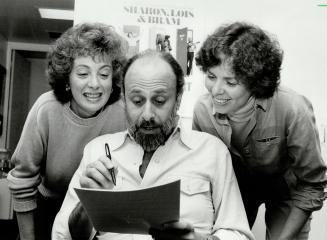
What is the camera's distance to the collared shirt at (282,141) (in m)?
1.62

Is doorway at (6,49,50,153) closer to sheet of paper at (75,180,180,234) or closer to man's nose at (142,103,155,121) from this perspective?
man's nose at (142,103,155,121)

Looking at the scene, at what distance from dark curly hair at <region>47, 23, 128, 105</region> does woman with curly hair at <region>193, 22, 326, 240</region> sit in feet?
1.17

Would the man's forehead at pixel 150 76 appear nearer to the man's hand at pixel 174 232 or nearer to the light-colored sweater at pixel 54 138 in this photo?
the light-colored sweater at pixel 54 138

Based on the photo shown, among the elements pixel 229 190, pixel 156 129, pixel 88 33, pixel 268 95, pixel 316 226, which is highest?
pixel 88 33

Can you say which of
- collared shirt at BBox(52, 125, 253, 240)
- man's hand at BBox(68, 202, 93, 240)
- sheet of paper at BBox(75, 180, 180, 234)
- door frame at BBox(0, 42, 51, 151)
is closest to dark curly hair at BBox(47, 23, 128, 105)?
collared shirt at BBox(52, 125, 253, 240)

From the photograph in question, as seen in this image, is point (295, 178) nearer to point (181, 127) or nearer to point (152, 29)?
point (181, 127)

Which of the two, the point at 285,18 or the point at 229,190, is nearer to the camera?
the point at 229,190

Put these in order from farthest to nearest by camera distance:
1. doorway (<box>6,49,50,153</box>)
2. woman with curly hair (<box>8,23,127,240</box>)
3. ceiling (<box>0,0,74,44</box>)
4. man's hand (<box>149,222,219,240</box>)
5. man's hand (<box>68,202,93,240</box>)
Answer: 1. doorway (<box>6,49,50,153</box>)
2. ceiling (<box>0,0,74,44</box>)
3. woman with curly hair (<box>8,23,127,240</box>)
4. man's hand (<box>68,202,93,240</box>)
5. man's hand (<box>149,222,219,240</box>)

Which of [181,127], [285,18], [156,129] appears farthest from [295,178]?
[285,18]

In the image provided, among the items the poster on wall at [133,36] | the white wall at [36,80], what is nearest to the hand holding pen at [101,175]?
the poster on wall at [133,36]

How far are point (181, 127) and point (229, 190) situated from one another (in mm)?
303

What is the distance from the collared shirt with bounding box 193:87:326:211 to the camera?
162 centimetres

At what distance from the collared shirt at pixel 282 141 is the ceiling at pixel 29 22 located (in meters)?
2.91

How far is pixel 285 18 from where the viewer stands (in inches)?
90.3
